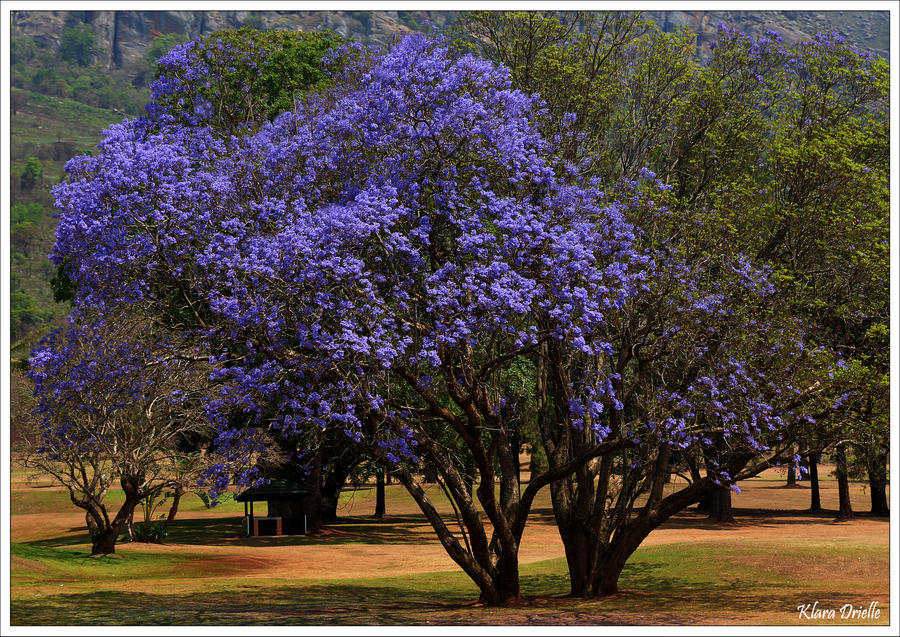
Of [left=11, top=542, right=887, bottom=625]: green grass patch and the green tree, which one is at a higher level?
the green tree

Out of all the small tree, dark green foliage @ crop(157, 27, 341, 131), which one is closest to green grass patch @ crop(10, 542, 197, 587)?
the small tree

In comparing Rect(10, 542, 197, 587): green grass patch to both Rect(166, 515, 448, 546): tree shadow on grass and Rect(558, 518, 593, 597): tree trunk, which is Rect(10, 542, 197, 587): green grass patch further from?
Rect(558, 518, 593, 597): tree trunk

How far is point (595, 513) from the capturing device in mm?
19641

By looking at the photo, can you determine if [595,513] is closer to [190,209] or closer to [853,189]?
[853,189]

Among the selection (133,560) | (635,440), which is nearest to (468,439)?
(635,440)

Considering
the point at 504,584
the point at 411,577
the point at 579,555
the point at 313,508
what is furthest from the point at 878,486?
the point at 504,584

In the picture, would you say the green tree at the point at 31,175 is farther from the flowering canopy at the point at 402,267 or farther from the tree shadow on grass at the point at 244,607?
the flowering canopy at the point at 402,267

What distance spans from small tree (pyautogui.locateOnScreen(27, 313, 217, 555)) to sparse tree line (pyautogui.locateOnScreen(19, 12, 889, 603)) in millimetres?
128

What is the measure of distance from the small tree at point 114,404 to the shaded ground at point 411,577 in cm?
267

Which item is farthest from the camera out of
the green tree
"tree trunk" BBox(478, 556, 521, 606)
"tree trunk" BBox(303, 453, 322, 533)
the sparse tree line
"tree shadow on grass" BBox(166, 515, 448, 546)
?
the green tree

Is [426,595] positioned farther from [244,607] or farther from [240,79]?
[240,79]

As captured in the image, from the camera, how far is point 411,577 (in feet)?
93.5

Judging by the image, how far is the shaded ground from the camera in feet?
56.3

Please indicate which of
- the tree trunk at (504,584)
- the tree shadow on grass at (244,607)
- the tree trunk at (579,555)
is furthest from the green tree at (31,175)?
the tree trunk at (504,584)
